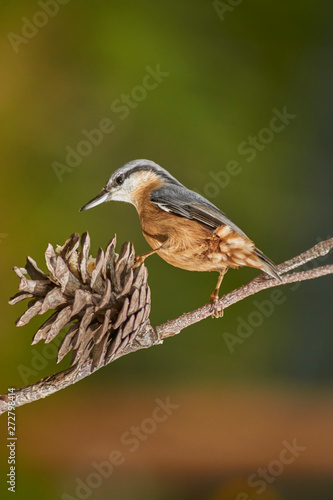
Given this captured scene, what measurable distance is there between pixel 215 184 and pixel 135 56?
8.9 inches

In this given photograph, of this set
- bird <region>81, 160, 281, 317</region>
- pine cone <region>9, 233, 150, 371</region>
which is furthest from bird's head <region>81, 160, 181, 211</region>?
pine cone <region>9, 233, 150, 371</region>

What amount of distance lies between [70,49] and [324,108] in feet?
1.34

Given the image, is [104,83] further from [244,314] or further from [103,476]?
[103,476]

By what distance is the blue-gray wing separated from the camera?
0.52 meters

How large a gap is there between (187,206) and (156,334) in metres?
0.14

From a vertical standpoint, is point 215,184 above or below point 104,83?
below

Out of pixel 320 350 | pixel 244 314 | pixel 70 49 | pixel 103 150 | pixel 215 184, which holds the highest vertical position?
pixel 70 49

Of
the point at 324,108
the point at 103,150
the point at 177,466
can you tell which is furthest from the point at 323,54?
the point at 177,466

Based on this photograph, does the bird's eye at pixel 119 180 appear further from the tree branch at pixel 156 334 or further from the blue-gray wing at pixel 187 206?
the tree branch at pixel 156 334

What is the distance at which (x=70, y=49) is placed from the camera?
735 millimetres

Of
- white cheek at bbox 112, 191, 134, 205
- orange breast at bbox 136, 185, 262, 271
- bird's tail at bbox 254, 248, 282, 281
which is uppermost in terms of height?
white cheek at bbox 112, 191, 134, 205

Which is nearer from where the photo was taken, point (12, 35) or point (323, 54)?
point (12, 35)

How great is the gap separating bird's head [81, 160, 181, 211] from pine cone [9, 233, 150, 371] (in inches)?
4.3

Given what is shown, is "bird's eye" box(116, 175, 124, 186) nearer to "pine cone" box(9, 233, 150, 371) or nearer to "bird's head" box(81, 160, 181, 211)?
"bird's head" box(81, 160, 181, 211)
